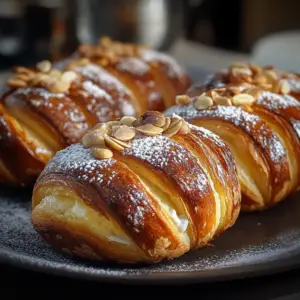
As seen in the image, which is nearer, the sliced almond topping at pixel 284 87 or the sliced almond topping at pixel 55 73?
the sliced almond topping at pixel 284 87

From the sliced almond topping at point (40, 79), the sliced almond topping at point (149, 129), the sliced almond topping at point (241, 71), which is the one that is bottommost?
the sliced almond topping at point (40, 79)

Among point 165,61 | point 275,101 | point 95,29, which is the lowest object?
point 95,29

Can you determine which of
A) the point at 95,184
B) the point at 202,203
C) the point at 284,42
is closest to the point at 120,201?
the point at 95,184

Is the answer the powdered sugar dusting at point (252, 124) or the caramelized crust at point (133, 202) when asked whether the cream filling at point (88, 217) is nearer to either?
the caramelized crust at point (133, 202)

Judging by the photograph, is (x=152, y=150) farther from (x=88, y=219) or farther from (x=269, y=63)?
(x=269, y=63)

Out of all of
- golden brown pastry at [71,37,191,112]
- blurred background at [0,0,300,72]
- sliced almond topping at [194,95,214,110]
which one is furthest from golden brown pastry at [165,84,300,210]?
blurred background at [0,0,300,72]

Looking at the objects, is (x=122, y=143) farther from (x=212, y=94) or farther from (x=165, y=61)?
(x=165, y=61)

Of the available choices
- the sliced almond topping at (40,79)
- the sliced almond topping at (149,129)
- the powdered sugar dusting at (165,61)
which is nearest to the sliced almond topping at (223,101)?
the sliced almond topping at (149,129)

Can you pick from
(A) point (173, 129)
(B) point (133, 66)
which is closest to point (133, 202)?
(A) point (173, 129)
